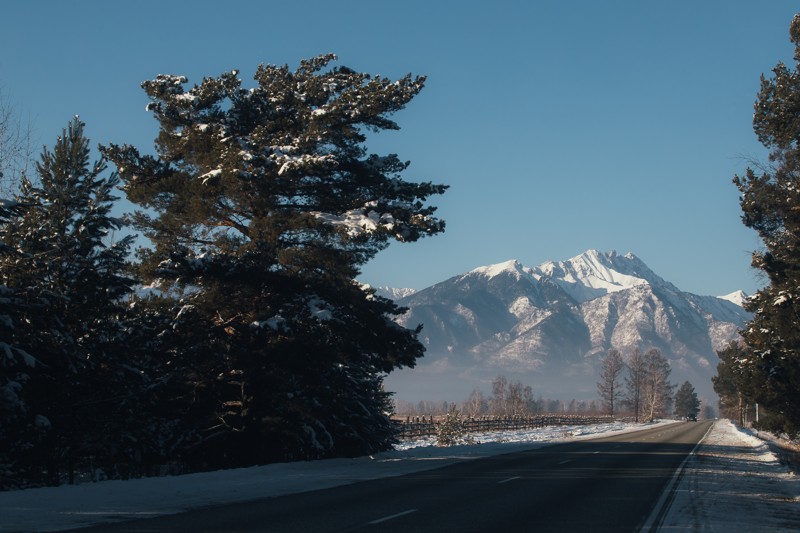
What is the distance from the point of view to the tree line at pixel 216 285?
68.6ft

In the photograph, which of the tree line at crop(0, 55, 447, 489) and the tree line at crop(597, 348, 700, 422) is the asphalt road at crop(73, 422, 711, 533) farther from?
the tree line at crop(597, 348, 700, 422)

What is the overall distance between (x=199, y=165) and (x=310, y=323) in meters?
7.14

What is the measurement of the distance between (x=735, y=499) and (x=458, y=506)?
6565 mm

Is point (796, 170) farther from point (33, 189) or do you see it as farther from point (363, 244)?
point (33, 189)

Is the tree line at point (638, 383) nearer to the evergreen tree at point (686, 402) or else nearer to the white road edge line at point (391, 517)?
the evergreen tree at point (686, 402)

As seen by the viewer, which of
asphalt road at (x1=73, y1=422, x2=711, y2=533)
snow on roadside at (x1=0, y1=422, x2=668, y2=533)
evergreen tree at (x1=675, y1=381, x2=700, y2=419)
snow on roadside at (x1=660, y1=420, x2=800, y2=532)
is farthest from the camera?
evergreen tree at (x1=675, y1=381, x2=700, y2=419)

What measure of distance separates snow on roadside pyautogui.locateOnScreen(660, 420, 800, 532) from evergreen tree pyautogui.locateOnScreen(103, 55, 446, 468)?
1020 centimetres

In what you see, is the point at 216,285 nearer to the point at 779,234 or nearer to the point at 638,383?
the point at 779,234

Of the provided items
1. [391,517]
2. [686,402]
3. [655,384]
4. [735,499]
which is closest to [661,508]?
Answer: [735,499]

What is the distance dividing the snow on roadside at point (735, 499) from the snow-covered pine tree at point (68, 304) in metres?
14.7

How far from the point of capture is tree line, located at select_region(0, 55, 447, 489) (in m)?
20.9

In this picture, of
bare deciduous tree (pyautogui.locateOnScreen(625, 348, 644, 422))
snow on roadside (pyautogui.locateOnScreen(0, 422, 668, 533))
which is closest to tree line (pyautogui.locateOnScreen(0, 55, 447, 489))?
snow on roadside (pyautogui.locateOnScreen(0, 422, 668, 533))

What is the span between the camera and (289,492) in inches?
630

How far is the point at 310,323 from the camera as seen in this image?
24.1 m
